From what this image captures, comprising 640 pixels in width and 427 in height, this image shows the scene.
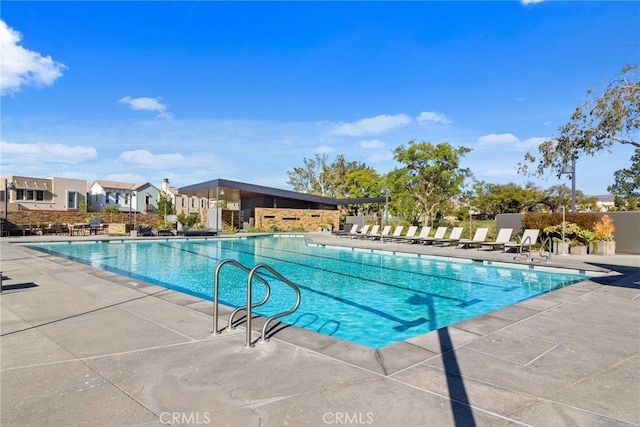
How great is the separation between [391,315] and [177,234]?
1838 cm

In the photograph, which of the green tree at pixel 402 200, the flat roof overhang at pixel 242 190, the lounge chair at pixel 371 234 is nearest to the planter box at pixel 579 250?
the lounge chair at pixel 371 234

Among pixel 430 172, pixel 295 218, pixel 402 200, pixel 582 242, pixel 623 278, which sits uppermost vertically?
pixel 430 172

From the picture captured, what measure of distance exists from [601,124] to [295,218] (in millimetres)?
25096

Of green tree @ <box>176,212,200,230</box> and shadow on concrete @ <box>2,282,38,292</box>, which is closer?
shadow on concrete @ <box>2,282,38,292</box>

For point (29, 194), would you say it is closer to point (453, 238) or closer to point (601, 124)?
point (453, 238)

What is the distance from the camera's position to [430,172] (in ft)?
91.7

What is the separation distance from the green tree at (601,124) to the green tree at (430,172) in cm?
2046

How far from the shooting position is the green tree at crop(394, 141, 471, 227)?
2767 centimetres

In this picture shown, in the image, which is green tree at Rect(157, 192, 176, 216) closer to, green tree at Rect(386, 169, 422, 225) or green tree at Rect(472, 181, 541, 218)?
green tree at Rect(386, 169, 422, 225)

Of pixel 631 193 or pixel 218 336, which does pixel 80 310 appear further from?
pixel 631 193

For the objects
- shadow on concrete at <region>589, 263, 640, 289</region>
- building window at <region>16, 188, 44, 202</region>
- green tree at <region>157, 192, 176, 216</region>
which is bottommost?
shadow on concrete at <region>589, 263, 640, 289</region>

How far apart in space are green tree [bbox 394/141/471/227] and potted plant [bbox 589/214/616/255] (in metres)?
14.4

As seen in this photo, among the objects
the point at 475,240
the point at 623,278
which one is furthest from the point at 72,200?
the point at 623,278

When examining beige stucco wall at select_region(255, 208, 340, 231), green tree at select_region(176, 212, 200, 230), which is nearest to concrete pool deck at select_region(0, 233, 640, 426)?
green tree at select_region(176, 212, 200, 230)
